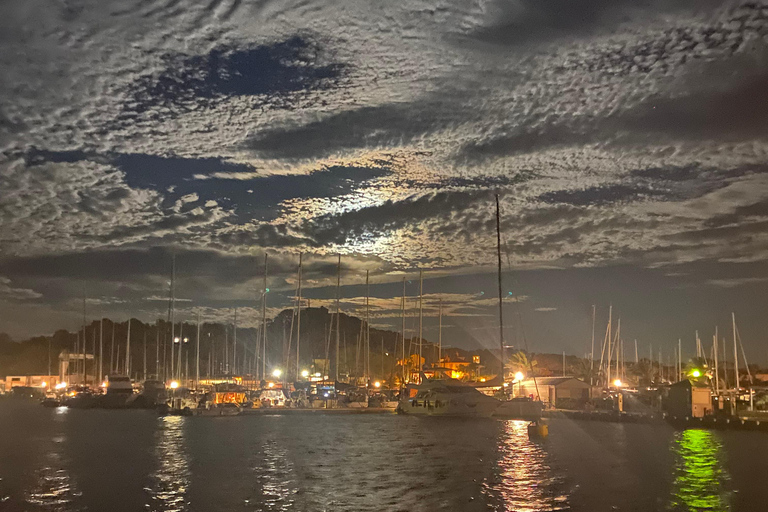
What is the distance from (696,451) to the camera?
42.8m

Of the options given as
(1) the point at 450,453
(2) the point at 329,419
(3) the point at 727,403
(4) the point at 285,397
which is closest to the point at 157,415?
(4) the point at 285,397

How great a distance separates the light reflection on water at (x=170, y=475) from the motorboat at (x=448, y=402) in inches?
1108

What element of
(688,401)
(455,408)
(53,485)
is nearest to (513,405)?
(455,408)

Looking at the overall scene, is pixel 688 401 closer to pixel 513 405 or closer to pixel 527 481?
pixel 513 405

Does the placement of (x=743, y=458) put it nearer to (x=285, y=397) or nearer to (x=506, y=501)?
(x=506, y=501)

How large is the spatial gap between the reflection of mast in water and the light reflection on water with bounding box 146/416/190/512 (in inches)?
760

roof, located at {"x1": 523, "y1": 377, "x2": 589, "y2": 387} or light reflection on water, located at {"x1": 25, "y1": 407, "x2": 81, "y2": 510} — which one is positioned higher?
roof, located at {"x1": 523, "y1": 377, "x2": 589, "y2": 387}

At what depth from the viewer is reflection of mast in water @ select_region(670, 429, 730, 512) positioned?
26.7 m

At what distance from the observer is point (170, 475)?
3547 cm

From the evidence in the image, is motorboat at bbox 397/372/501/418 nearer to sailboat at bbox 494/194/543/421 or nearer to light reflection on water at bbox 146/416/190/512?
sailboat at bbox 494/194/543/421

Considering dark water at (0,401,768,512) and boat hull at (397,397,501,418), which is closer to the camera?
dark water at (0,401,768,512)

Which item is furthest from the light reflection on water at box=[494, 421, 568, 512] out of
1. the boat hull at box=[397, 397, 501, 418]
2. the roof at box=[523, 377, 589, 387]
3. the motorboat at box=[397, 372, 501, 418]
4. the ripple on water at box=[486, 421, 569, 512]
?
the roof at box=[523, 377, 589, 387]

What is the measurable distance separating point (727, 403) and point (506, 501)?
5544 cm

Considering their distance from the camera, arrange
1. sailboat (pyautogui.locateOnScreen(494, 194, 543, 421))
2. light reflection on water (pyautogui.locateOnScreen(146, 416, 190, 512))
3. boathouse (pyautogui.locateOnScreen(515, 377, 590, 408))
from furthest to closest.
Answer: boathouse (pyautogui.locateOnScreen(515, 377, 590, 408)) < sailboat (pyautogui.locateOnScreen(494, 194, 543, 421)) < light reflection on water (pyautogui.locateOnScreen(146, 416, 190, 512))
